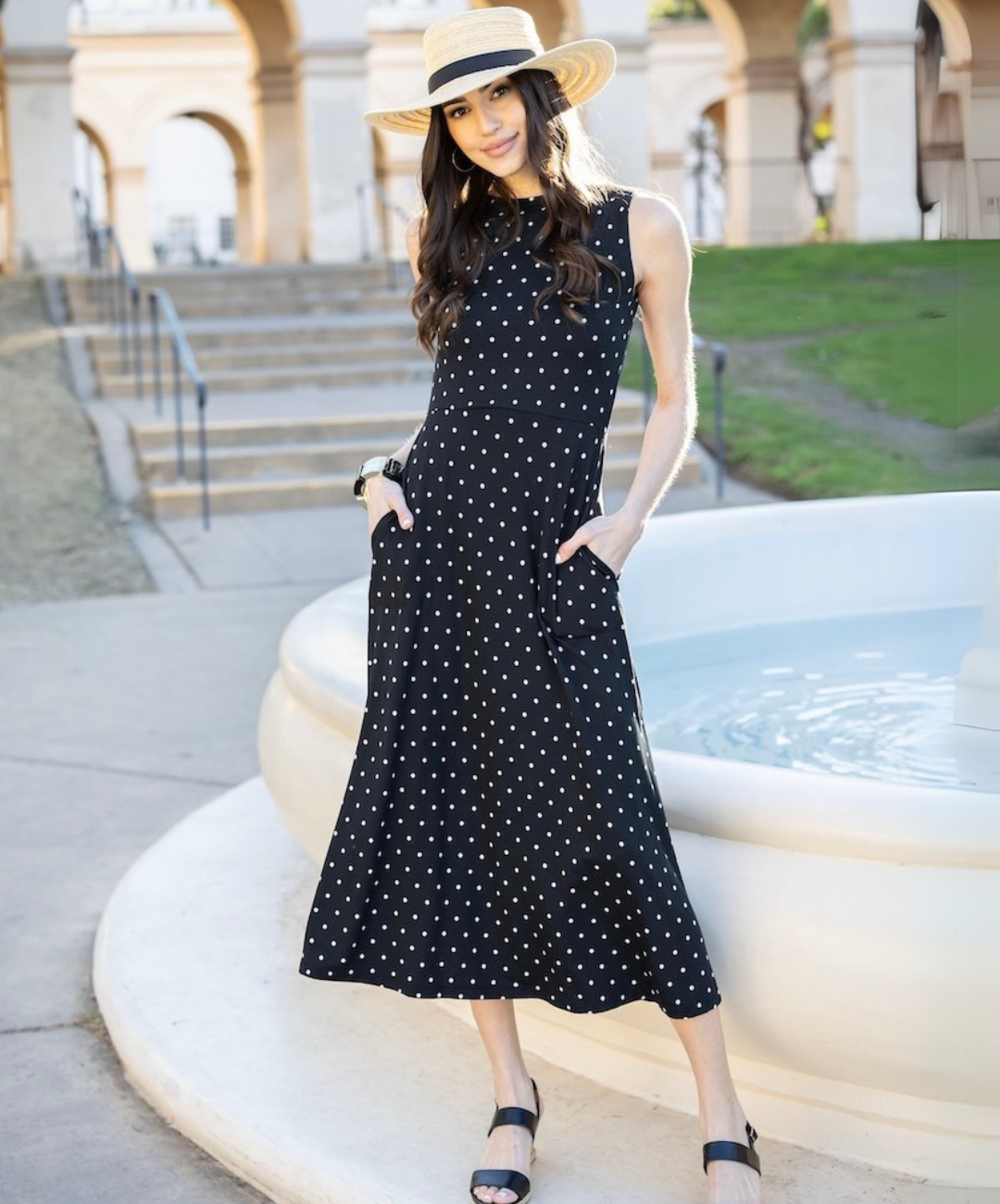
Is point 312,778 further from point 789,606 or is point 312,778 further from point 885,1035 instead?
point 789,606

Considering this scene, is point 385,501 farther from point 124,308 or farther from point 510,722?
point 124,308

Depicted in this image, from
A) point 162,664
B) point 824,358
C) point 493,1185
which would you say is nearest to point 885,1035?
point 493,1185

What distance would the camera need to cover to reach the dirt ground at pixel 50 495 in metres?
8.60

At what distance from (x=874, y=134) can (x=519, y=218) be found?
1893cm

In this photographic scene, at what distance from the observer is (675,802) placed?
2.56 m

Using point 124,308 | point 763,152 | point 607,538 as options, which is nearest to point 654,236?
point 607,538

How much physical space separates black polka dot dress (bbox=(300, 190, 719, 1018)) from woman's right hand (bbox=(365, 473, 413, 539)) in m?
0.02

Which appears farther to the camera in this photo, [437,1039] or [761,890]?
[437,1039]

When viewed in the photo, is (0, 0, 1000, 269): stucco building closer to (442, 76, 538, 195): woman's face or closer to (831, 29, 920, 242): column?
(831, 29, 920, 242): column

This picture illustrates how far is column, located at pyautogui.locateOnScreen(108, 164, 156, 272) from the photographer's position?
3306cm

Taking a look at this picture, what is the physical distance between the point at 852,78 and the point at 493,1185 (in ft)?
63.4

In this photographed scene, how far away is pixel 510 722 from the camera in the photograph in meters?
2.44

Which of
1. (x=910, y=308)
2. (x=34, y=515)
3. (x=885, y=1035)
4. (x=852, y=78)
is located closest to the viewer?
(x=885, y=1035)

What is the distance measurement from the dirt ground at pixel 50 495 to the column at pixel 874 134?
10811 millimetres
